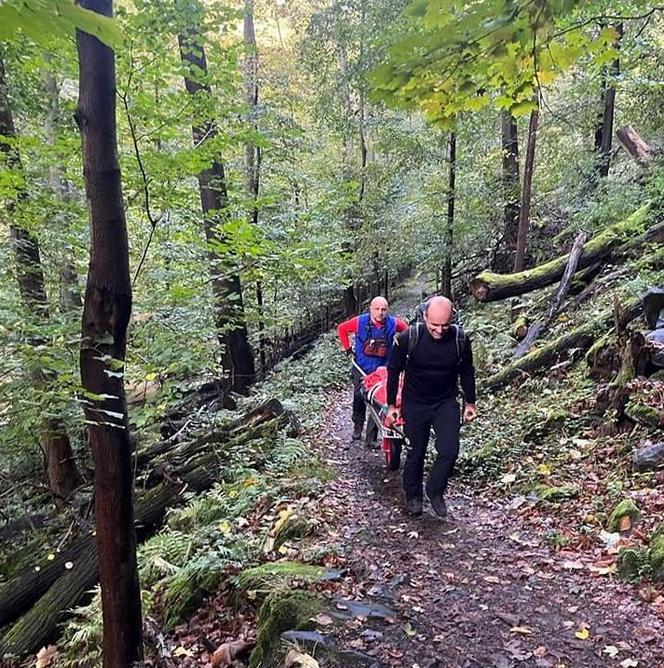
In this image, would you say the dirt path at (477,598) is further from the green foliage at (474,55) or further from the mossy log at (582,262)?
the mossy log at (582,262)

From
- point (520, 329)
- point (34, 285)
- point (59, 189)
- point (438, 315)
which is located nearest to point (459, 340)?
point (438, 315)

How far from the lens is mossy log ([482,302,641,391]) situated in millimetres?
8711

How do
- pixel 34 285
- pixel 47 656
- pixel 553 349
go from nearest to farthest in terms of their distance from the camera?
pixel 47 656, pixel 553 349, pixel 34 285

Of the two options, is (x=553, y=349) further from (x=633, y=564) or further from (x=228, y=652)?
(x=228, y=652)

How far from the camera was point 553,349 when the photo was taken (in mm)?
9281

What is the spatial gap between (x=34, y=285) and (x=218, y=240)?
347cm

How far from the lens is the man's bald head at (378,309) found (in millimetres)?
7875

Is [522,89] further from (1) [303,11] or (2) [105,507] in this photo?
(1) [303,11]

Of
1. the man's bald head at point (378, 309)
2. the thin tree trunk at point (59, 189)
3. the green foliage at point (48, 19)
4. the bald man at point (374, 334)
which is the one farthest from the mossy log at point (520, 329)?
the green foliage at point (48, 19)

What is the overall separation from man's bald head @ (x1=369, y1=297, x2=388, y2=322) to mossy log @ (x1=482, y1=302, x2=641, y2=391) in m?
3.14

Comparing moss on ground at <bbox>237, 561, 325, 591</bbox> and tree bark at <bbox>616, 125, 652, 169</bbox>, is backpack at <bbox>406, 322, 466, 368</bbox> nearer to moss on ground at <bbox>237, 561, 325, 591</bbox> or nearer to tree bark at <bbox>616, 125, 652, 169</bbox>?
moss on ground at <bbox>237, 561, 325, 591</bbox>

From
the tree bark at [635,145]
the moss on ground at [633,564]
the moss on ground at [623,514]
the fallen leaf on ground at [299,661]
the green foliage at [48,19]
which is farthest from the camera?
the tree bark at [635,145]

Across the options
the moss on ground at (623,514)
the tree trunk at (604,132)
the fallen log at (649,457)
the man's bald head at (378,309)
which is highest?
the tree trunk at (604,132)

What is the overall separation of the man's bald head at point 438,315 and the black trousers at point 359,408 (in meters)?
3.01
